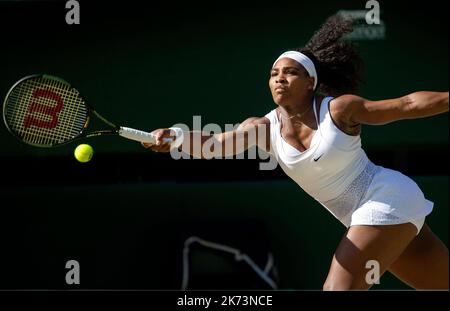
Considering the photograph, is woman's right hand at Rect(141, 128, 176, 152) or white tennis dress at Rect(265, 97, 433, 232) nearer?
white tennis dress at Rect(265, 97, 433, 232)

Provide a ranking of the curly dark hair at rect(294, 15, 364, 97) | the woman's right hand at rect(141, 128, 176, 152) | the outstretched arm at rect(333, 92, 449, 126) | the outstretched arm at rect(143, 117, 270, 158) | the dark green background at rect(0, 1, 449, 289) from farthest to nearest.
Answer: the dark green background at rect(0, 1, 449, 289) → the curly dark hair at rect(294, 15, 364, 97) → the outstretched arm at rect(143, 117, 270, 158) → the woman's right hand at rect(141, 128, 176, 152) → the outstretched arm at rect(333, 92, 449, 126)

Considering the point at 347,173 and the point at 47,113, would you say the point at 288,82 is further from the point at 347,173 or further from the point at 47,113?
the point at 47,113

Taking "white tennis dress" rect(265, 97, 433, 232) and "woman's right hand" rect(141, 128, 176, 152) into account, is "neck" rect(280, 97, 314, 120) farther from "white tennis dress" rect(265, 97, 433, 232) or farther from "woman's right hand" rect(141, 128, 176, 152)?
"woman's right hand" rect(141, 128, 176, 152)

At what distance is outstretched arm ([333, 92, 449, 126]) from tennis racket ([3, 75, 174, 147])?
1.00m

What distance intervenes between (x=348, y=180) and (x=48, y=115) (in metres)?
1.34

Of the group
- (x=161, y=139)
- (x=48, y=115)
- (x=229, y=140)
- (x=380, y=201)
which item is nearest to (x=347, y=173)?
(x=380, y=201)

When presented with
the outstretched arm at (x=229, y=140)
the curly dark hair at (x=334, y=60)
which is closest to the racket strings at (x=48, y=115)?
the outstretched arm at (x=229, y=140)

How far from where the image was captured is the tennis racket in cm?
446

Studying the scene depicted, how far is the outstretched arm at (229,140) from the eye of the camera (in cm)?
452

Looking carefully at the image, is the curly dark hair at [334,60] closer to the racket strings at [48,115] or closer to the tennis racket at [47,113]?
the tennis racket at [47,113]

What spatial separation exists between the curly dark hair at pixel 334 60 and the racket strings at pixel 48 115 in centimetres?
106

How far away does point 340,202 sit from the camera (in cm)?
439

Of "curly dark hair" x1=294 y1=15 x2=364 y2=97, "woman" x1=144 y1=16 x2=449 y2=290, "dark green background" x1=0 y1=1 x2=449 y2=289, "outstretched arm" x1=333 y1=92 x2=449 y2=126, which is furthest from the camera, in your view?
"dark green background" x1=0 y1=1 x2=449 y2=289

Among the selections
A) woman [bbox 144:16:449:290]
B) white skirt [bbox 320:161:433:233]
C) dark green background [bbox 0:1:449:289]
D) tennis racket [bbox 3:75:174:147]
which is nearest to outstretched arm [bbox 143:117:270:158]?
woman [bbox 144:16:449:290]
